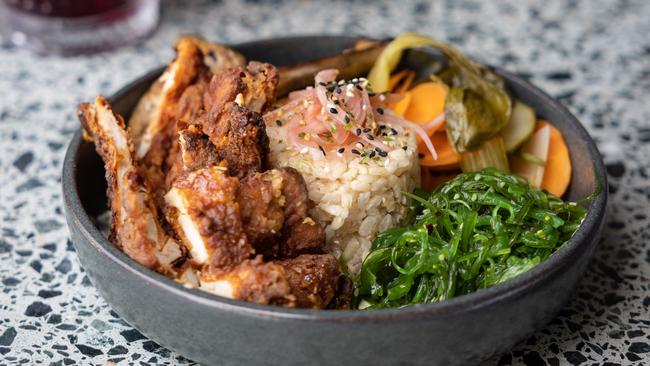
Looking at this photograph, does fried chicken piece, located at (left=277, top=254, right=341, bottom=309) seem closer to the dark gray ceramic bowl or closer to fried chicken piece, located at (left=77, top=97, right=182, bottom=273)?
the dark gray ceramic bowl

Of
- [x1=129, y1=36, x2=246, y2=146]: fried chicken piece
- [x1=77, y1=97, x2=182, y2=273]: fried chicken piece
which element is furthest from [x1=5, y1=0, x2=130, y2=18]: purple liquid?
[x1=77, y1=97, x2=182, y2=273]: fried chicken piece

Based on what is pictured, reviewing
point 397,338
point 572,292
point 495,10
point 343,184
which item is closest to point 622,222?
point 572,292

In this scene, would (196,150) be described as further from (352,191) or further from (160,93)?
(160,93)

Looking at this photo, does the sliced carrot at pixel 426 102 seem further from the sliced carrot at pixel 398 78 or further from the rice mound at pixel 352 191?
the rice mound at pixel 352 191

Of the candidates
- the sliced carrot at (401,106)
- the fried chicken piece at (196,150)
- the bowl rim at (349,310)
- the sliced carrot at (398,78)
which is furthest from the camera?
the sliced carrot at (398,78)

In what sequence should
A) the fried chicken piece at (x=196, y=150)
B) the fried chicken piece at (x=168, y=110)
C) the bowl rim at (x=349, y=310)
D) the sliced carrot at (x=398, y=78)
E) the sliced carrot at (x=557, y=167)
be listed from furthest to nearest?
the sliced carrot at (x=398, y=78), the sliced carrot at (x=557, y=167), the fried chicken piece at (x=168, y=110), the fried chicken piece at (x=196, y=150), the bowl rim at (x=349, y=310)

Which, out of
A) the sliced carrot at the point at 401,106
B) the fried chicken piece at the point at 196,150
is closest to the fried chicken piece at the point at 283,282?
the fried chicken piece at the point at 196,150
